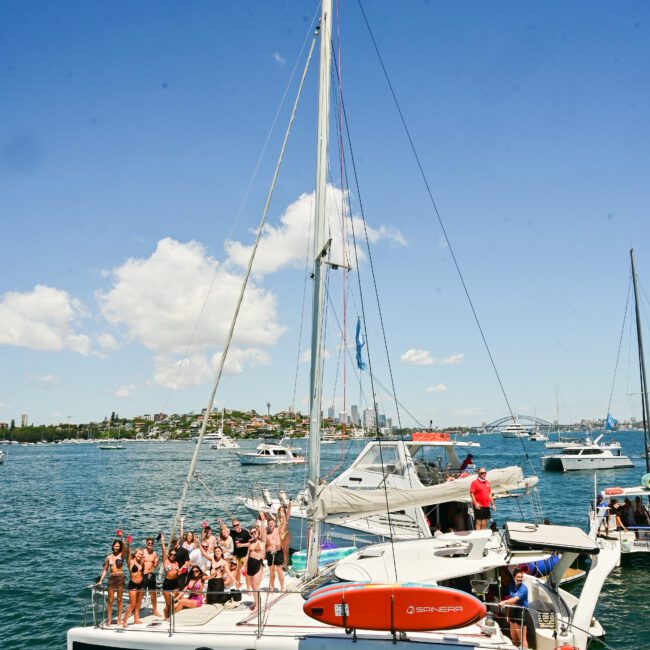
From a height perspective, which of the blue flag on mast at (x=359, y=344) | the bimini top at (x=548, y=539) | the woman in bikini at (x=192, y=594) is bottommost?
the woman in bikini at (x=192, y=594)

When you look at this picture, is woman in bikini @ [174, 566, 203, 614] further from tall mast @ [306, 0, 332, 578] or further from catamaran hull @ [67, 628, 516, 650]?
tall mast @ [306, 0, 332, 578]

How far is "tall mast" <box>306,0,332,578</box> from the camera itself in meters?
11.6

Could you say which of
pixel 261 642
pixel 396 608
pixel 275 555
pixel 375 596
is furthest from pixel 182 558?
pixel 396 608

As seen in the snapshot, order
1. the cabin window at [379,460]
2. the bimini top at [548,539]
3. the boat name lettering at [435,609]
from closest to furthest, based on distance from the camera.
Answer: the boat name lettering at [435,609] → the bimini top at [548,539] → the cabin window at [379,460]

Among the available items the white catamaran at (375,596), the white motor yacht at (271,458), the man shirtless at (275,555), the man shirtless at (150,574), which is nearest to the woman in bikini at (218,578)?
the white catamaran at (375,596)

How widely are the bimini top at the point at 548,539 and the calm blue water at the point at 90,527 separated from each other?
226 inches

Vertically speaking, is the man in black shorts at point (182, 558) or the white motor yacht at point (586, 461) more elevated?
the man in black shorts at point (182, 558)

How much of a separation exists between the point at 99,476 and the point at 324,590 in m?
63.8

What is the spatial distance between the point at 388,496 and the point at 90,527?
24.1m

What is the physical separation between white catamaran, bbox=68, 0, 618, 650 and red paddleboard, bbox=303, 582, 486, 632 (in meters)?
0.02

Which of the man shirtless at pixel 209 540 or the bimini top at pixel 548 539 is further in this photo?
the man shirtless at pixel 209 540

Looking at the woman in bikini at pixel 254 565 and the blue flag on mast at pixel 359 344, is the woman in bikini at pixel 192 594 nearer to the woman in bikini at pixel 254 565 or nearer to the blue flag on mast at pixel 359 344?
the woman in bikini at pixel 254 565

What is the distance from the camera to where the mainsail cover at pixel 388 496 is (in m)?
11.7

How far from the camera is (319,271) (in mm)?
A: 12016
